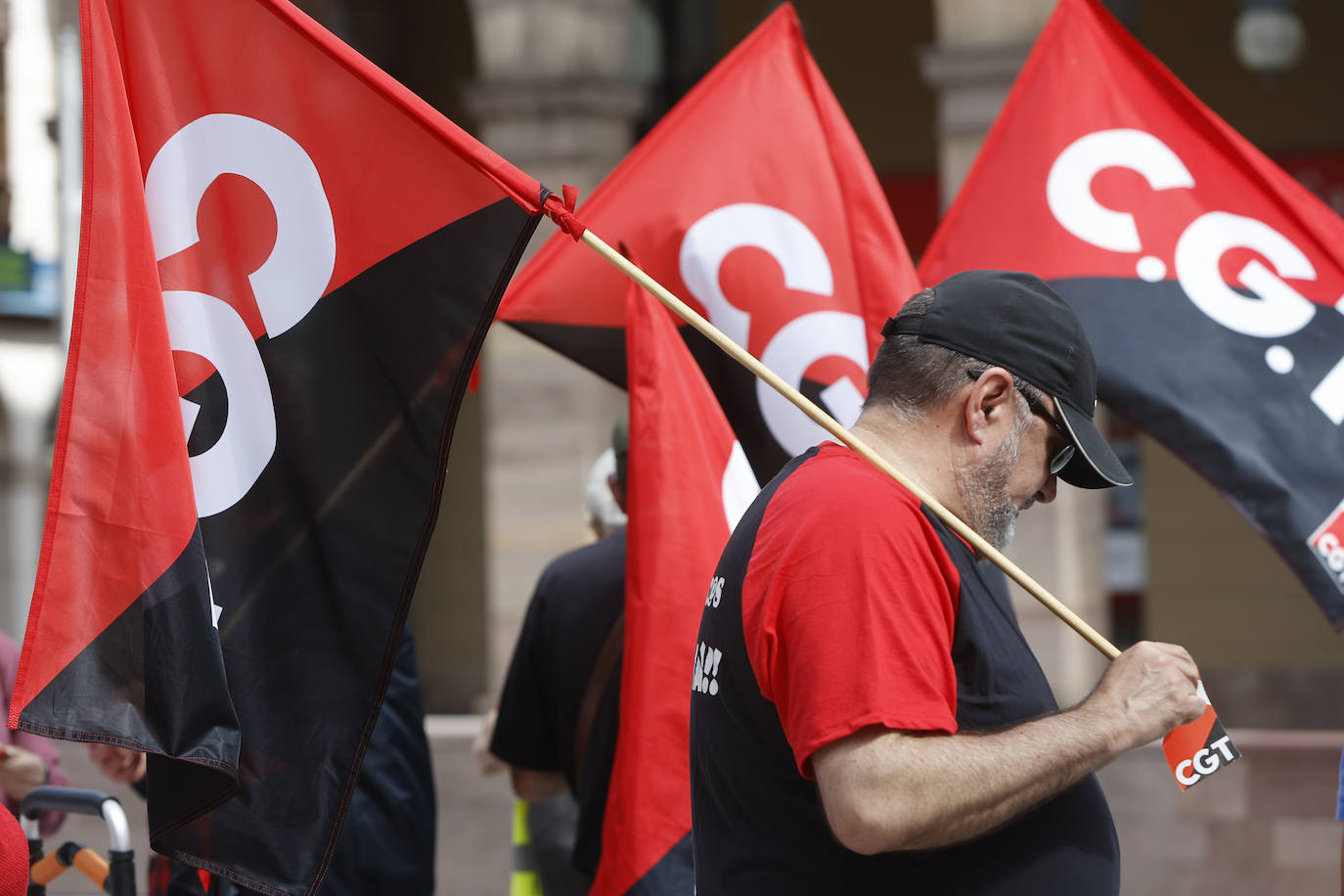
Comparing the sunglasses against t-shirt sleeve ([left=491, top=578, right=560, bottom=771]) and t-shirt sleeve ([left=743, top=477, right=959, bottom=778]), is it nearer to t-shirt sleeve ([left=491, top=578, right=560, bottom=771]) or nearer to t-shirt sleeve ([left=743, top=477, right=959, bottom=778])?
t-shirt sleeve ([left=743, top=477, right=959, bottom=778])

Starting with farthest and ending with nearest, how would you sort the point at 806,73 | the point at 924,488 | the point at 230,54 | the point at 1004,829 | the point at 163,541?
the point at 806,73 < the point at 230,54 < the point at 163,541 < the point at 924,488 < the point at 1004,829

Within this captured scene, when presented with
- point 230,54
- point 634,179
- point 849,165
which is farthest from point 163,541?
point 849,165

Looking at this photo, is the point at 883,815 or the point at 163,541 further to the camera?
the point at 163,541

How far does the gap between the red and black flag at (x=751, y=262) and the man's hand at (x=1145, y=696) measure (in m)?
1.88

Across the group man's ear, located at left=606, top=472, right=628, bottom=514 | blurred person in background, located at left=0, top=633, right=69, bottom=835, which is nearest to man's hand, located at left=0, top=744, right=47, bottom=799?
blurred person in background, located at left=0, top=633, right=69, bottom=835

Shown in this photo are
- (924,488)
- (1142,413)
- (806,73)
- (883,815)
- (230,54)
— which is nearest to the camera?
(883,815)

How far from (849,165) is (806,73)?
0.30m

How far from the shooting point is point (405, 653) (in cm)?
414

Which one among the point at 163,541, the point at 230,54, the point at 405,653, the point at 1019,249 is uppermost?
the point at 230,54

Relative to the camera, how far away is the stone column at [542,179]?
9414mm

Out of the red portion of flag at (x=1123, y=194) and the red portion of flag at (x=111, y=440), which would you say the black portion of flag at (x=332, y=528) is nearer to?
the red portion of flag at (x=111, y=440)

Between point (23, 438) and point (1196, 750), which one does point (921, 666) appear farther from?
point (23, 438)

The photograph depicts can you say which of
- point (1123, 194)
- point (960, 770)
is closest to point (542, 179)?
point (1123, 194)

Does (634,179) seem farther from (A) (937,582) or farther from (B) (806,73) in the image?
(A) (937,582)
